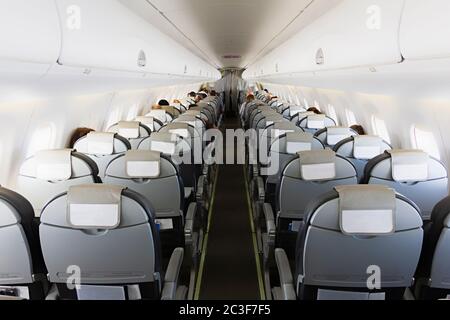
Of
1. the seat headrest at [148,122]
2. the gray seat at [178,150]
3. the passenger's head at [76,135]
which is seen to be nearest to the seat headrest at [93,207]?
the gray seat at [178,150]

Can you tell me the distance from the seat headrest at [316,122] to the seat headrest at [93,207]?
23.4ft

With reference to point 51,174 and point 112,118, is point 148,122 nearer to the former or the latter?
point 112,118

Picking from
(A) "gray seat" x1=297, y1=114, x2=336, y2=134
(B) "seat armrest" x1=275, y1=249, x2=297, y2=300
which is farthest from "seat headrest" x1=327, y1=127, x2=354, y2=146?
(B) "seat armrest" x1=275, y1=249, x2=297, y2=300

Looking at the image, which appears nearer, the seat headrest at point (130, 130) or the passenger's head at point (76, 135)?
the passenger's head at point (76, 135)

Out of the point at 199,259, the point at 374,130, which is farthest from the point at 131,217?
the point at 374,130

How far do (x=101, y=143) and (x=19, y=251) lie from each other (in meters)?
2.86

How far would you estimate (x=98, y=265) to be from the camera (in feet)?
7.85

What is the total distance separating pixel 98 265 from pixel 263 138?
14.1 feet

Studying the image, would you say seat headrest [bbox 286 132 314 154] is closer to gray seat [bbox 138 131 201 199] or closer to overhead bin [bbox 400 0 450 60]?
gray seat [bbox 138 131 201 199]

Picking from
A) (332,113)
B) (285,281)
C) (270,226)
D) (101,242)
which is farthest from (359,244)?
(332,113)

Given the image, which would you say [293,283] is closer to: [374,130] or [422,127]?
[422,127]

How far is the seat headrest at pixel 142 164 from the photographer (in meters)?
3.64

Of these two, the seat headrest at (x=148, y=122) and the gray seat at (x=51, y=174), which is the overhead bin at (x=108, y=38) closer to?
the gray seat at (x=51, y=174)

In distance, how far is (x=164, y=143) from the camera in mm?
5156
